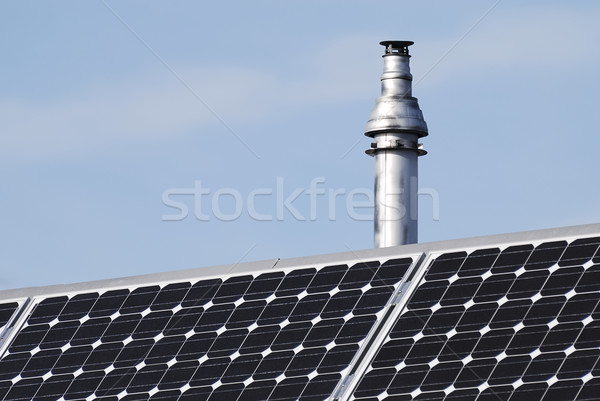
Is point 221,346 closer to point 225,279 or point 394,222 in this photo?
point 225,279

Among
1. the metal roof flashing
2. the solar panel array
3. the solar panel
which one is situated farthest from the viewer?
the solar panel

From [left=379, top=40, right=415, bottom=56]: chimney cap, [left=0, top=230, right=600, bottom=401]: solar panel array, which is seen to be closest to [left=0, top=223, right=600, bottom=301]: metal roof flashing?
[left=0, top=230, right=600, bottom=401]: solar panel array

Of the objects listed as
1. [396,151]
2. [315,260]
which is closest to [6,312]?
[315,260]

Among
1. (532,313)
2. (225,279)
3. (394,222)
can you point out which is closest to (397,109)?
(394,222)

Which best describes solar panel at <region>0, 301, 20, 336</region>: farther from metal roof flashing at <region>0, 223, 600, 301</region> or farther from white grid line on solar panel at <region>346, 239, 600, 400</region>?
white grid line on solar panel at <region>346, 239, 600, 400</region>

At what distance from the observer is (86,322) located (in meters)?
30.3

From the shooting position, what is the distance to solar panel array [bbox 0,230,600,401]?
82.7 ft

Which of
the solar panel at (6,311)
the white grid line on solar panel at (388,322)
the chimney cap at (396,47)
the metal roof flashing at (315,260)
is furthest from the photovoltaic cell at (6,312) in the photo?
the chimney cap at (396,47)

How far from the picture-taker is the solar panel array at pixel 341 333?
25.2 meters

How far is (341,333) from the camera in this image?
27391 mm

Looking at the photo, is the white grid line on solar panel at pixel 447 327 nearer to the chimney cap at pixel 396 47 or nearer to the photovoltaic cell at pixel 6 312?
the photovoltaic cell at pixel 6 312

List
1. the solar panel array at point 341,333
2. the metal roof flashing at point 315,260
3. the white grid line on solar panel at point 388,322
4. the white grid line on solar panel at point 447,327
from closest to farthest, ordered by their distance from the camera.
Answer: the solar panel array at point 341,333
the white grid line on solar panel at point 447,327
the white grid line on solar panel at point 388,322
the metal roof flashing at point 315,260

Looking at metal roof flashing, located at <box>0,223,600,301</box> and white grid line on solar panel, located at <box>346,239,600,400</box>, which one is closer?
white grid line on solar panel, located at <box>346,239,600,400</box>

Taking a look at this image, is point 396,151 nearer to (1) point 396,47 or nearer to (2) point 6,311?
(1) point 396,47
